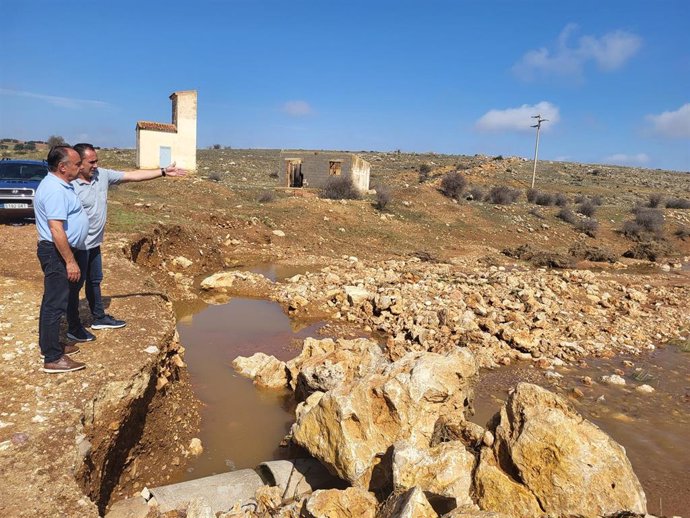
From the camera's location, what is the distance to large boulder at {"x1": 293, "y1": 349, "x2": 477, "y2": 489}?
3.63 meters

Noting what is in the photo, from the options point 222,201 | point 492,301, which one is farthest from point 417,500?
point 222,201

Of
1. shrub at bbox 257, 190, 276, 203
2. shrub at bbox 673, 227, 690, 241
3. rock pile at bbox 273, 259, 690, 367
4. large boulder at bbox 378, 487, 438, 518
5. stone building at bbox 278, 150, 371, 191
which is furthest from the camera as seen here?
stone building at bbox 278, 150, 371, 191

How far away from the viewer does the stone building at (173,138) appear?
23.5 meters

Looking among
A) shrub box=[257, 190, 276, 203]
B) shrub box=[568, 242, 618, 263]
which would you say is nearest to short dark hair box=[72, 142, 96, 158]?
shrub box=[257, 190, 276, 203]

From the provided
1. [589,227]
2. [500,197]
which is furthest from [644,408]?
[500,197]

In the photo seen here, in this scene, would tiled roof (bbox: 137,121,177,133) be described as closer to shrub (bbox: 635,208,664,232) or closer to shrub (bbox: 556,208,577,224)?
shrub (bbox: 556,208,577,224)

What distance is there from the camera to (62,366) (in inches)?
156

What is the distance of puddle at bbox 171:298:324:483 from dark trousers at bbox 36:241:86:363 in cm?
161

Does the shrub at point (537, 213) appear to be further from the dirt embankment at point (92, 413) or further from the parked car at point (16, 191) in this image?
the dirt embankment at point (92, 413)

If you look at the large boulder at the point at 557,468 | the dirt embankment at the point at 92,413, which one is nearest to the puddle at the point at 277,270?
the dirt embankment at the point at 92,413

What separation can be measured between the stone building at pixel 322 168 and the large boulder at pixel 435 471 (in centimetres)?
2147

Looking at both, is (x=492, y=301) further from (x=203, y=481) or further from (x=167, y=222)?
(x=167, y=222)

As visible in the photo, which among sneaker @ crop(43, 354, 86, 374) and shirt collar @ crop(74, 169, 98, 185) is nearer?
sneaker @ crop(43, 354, 86, 374)

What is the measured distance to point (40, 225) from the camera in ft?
12.5
